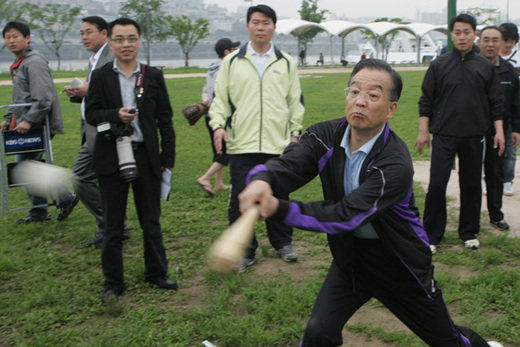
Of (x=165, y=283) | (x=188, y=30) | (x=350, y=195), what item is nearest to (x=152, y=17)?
(x=188, y=30)

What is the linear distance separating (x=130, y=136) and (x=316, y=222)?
99.4 inches

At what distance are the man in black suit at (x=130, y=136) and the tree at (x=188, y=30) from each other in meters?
43.3

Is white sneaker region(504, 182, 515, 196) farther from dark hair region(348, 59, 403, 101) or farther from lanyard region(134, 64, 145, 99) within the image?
dark hair region(348, 59, 403, 101)

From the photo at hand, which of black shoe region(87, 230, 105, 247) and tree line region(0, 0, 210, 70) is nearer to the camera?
black shoe region(87, 230, 105, 247)

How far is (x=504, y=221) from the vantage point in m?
6.43

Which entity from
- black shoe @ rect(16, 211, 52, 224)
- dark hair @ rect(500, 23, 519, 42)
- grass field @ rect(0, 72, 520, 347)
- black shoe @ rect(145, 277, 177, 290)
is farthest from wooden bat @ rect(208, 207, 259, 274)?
dark hair @ rect(500, 23, 519, 42)

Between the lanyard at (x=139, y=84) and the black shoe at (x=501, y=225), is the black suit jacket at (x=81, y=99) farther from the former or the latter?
the black shoe at (x=501, y=225)

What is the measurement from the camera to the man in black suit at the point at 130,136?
4555 mm

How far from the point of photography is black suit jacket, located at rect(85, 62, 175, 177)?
4.54 meters

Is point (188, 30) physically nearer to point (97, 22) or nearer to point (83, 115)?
point (97, 22)

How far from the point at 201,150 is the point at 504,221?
634 centimetres

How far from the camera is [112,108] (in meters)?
4.59

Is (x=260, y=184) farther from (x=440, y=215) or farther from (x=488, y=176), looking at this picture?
(x=488, y=176)

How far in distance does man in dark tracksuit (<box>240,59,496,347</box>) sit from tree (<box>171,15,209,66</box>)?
45343 mm
